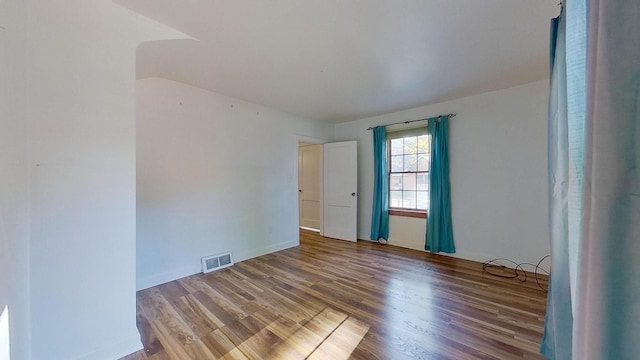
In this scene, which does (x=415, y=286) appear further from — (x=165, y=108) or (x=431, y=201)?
(x=165, y=108)

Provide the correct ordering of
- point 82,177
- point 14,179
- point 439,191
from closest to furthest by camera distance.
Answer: point 14,179 < point 82,177 < point 439,191

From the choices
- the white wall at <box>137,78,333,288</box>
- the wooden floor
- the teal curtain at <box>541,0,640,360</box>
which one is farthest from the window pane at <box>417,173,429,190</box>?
the teal curtain at <box>541,0,640,360</box>

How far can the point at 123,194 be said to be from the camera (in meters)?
1.68

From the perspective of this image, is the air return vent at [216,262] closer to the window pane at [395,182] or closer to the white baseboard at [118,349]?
the white baseboard at [118,349]

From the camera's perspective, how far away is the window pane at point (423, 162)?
158 inches

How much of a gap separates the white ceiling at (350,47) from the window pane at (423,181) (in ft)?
4.38

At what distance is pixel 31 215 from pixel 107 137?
1.94 feet

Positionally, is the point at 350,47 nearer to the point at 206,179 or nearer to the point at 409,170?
Result: the point at 206,179

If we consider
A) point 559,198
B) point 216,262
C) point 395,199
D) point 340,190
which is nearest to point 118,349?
point 216,262

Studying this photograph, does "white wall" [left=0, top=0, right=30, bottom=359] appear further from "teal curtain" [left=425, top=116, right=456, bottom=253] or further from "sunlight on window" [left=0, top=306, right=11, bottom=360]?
"teal curtain" [left=425, top=116, right=456, bottom=253]

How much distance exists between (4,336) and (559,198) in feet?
8.41

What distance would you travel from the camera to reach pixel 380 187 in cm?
441

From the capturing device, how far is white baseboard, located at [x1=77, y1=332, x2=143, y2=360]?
5.13 feet

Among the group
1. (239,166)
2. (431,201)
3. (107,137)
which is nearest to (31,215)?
(107,137)
